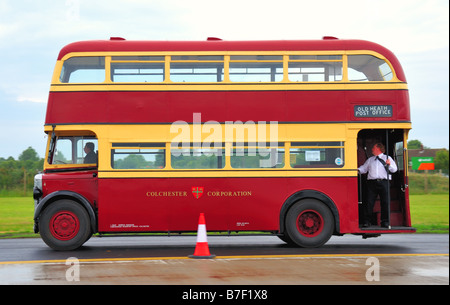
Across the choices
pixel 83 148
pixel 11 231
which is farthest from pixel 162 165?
pixel 11 231

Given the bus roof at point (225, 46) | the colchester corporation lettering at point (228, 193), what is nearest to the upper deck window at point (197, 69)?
the bus roof at point (225, 46)

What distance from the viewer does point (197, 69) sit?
13.5 meters

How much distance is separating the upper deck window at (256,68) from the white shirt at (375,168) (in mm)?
2763

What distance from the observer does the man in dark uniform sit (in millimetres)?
13781

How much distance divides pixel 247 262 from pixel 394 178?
498 cm

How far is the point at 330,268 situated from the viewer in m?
10.3

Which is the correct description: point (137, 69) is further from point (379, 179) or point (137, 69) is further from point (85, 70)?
point (379, 179)

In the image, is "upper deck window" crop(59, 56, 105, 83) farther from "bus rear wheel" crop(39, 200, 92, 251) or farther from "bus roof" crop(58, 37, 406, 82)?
"bus rear wheel" crop(39, 200, 92, 251)

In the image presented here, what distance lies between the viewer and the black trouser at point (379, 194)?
1378 cm

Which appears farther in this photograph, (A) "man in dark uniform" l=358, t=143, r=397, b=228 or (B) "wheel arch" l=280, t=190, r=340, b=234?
(A) "man in dark uniform" l=358, t=143, r=397, b=228

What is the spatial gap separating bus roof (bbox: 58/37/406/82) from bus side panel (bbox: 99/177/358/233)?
9.39 ft

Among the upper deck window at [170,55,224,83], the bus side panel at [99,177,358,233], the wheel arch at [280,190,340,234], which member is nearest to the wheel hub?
the bus side panel at [99,177,358,233]

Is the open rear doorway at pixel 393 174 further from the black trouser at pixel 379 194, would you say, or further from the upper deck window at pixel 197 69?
the upper deck window at pixel 197 69

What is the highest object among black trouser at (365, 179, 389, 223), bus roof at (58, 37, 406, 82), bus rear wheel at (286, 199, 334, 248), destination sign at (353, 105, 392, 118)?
bus roof at (58, 37, 406, 82)
